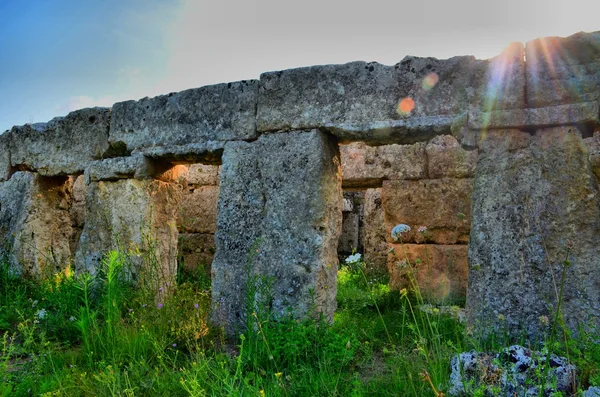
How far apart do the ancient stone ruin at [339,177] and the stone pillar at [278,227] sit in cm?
1

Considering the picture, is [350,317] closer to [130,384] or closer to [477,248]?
[477,248]

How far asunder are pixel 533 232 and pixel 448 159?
2.87 m

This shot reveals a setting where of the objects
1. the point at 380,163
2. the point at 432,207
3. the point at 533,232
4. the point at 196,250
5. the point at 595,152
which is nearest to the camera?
the point at 533,232

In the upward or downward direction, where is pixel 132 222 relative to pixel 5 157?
downward

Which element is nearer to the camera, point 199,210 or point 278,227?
point 278,227

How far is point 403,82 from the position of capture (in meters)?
4.30

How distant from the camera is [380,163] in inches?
272

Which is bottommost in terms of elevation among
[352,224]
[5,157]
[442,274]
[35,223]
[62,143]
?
[352,224]

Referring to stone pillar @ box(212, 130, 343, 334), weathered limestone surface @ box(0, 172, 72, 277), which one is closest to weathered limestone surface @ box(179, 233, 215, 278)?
weathered limestone surface @ box(0, 172, 72, 277)

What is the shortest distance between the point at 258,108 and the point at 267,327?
2.04 metres

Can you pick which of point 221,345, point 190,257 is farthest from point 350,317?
point 190,257

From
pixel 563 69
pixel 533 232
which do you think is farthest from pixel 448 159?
pixel 533 232

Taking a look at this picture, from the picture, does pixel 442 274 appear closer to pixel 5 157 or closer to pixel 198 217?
pixel 198 217

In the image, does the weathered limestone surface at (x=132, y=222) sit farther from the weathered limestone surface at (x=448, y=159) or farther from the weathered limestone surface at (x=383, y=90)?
the weathered limestone surface at (x=448, y=159)
